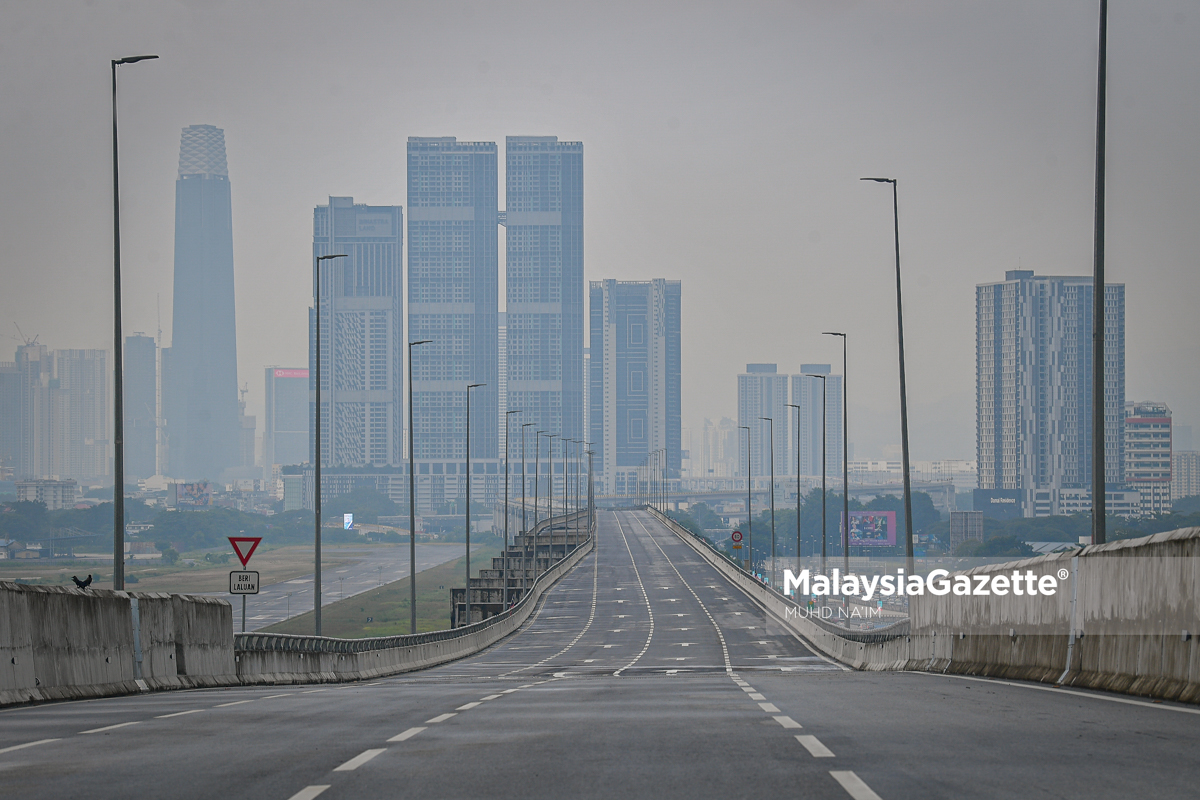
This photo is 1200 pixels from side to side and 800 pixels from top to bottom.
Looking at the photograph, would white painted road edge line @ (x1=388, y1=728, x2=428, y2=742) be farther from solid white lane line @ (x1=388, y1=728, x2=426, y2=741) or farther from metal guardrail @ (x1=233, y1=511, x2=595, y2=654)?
metal guardrail @ (x1=233, y1=511, x2=595, y2=654)

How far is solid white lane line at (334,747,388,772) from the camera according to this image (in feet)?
28.5

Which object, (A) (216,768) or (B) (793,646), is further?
(B) (793,646)

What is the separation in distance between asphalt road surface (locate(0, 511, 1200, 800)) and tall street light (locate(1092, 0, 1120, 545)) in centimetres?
336

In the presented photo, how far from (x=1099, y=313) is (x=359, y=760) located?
47.6 ft

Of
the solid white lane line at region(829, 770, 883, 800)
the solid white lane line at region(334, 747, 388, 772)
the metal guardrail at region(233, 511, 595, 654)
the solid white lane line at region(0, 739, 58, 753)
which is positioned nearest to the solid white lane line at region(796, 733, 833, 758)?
the solid white lane line at region(829, 770, 883, 800)

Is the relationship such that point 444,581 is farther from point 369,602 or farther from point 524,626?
point 524,626

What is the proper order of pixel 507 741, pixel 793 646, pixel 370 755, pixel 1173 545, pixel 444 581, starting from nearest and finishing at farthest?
1. pixel 370 755
2. pixel 507 741
3. pixel 1173 545
4. pixel 793 646
5. pixel 444 581

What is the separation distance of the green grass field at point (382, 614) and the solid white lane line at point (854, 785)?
82.1 metres

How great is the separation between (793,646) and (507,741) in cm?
4362

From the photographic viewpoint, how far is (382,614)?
128250 millimetres

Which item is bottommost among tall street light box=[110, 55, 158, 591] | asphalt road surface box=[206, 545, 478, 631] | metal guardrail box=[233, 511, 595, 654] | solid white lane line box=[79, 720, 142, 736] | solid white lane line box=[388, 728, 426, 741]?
asphalt road surface box=[206, 545, 478, 631]

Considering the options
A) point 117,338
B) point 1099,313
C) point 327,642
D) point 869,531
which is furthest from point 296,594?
point 1099,313

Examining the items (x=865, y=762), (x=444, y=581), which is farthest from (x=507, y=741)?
(x=444, y=581)

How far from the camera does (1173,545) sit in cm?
1243
